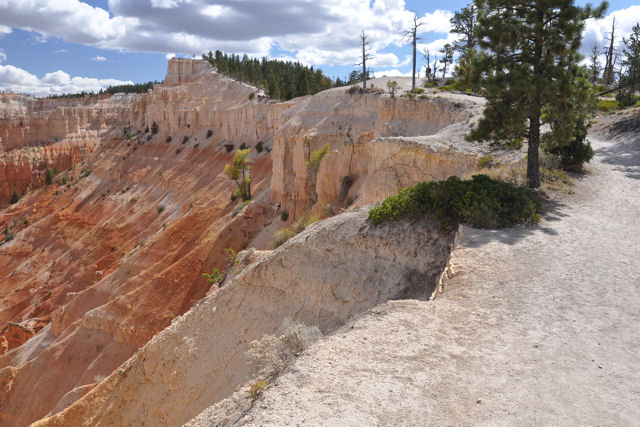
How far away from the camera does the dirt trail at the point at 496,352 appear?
5.20 meters

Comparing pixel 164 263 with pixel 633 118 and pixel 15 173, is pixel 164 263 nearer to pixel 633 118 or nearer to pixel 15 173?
pixel 633 118

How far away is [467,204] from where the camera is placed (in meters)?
11.0

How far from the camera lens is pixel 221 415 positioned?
7.55 meters

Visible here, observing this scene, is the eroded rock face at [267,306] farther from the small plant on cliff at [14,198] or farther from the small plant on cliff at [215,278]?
the small plant on cliff at [14,198]

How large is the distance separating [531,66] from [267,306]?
10.4 metres

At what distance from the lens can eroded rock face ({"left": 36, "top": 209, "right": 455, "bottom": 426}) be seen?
→ 10.9 m

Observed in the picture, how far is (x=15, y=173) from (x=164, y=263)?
62.0m

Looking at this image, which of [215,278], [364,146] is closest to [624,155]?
[364,146]

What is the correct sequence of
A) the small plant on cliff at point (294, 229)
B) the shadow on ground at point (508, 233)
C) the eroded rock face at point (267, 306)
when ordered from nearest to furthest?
the shadow on ground at point (508, 233) → the eroded rock face at point (267, 306) → the small plant on cliff at point (294, 229)

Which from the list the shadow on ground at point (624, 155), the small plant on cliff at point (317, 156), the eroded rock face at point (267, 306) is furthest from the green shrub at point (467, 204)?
the small plant on cliff at point (317, 156)

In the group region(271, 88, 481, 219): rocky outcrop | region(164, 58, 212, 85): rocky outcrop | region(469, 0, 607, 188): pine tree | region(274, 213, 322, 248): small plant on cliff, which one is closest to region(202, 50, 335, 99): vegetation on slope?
region(164, 58, 212, 85): rocky outcrop

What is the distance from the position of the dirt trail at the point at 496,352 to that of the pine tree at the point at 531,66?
4445mm

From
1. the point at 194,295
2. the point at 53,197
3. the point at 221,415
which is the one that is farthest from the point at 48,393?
the point at 53,197

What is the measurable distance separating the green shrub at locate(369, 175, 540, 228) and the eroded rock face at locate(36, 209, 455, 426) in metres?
0.42
